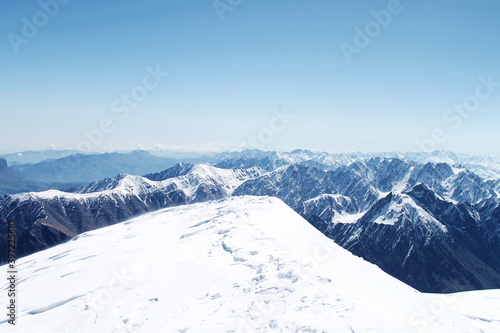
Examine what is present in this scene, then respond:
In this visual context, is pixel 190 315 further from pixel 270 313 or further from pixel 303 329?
pixel 303 329

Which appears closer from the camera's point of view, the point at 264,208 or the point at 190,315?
the point at 190,315

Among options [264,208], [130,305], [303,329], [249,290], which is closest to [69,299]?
[130,305]

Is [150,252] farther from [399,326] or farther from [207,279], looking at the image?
[399,326]

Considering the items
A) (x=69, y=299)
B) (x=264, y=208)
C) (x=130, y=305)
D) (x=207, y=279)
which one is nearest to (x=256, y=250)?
(x=207, y=279)

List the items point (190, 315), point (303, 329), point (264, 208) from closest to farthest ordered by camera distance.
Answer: point (303, 329)
point (190, 315)
point (264, 208)

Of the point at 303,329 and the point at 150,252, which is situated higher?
the point at 303,329

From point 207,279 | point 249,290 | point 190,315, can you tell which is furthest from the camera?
point 207,279
